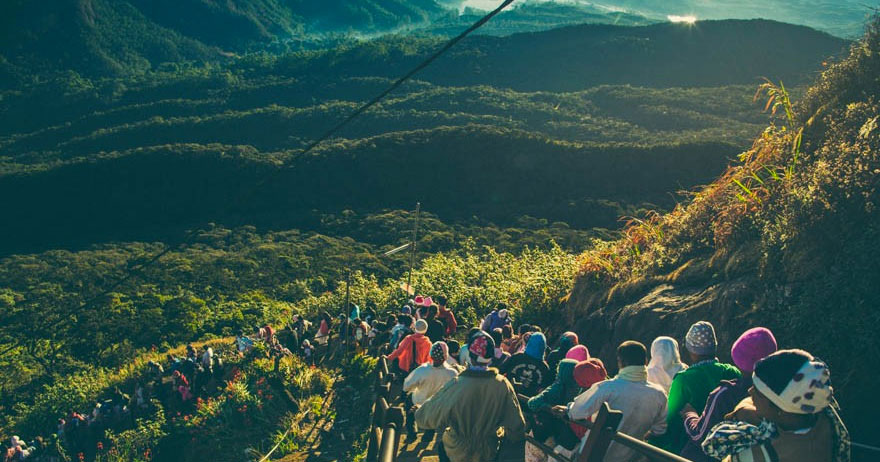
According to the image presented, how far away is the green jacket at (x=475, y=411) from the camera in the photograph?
5.12 metres

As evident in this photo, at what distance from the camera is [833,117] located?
9219mm

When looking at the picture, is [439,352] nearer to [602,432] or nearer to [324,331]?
[602,432]

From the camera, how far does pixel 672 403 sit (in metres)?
4.57

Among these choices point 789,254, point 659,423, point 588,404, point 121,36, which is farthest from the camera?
point 121,36

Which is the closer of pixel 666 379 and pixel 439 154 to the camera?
pixel 666 379

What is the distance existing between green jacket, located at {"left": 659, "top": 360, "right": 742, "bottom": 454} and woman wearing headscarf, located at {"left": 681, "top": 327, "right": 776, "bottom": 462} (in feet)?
0.24

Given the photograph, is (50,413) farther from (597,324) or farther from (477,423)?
(477,423)

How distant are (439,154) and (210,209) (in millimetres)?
21860

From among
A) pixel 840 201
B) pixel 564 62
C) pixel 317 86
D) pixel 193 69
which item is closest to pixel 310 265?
pixel 840 201

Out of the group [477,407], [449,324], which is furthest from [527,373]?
[449,324]

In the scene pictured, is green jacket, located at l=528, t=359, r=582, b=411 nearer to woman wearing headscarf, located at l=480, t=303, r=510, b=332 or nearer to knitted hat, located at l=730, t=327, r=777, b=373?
knitted hat, located at l=730, t=327, r=777, b=373

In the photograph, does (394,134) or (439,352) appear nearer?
(439,352)

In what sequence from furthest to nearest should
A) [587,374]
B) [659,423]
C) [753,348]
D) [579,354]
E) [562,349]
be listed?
[562,349] → [579,354] → [587,374] → [659,423] → [753,348]

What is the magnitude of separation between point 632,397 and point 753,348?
33.8 inches
